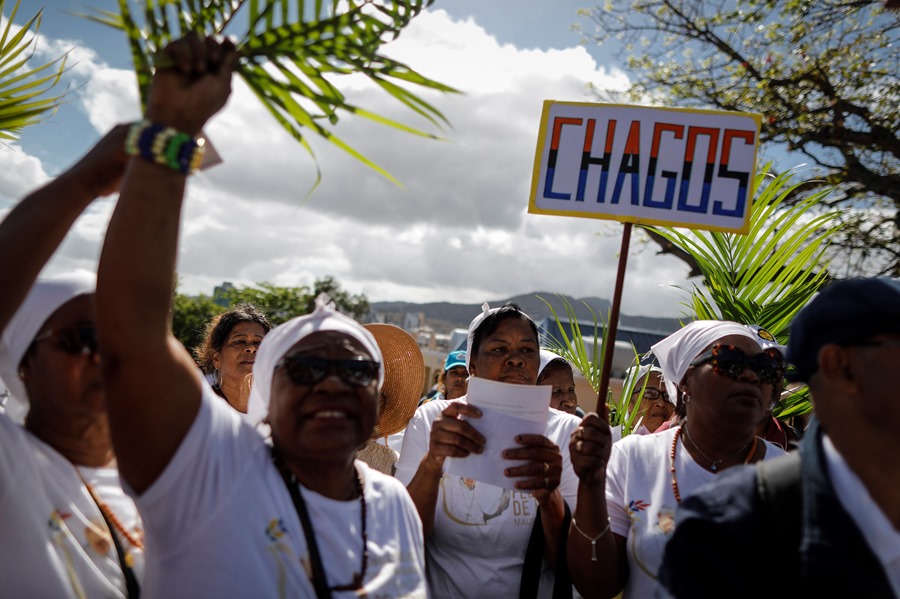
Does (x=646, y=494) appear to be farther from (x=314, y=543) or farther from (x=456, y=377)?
(x=456, y=377)

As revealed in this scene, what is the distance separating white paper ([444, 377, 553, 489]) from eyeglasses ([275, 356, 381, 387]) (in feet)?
1.62

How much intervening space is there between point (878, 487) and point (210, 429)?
1.59 meters

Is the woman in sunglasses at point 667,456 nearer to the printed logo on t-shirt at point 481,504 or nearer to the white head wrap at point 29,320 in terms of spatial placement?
the printed logo on t-shirt at point 481,504

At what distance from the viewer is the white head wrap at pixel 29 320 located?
192cm

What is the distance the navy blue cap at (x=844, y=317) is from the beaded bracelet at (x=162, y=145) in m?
1.54

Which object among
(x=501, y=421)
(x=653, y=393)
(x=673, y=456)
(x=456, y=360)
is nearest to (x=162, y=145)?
(x=501, y=421)

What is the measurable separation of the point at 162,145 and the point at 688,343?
7.68ft

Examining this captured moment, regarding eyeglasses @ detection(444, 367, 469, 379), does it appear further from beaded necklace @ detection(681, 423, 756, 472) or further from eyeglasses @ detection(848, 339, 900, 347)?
eyeglasses @ detection(848, 339, 900, 347)

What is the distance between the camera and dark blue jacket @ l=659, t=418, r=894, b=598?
1.49 meters

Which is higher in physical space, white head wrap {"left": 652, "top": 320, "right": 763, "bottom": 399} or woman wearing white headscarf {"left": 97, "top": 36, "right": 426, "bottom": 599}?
white head wrap {"left": 652, "top": 320, "right": 763, "bottom": 399}

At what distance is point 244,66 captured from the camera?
5.66ft

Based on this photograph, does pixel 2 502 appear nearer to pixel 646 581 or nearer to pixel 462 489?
pixel 462 489

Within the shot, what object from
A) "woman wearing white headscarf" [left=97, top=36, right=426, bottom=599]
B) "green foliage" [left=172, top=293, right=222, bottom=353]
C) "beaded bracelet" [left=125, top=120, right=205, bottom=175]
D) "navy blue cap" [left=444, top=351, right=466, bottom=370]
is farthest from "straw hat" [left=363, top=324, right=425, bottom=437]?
"green foliage" [left=172, top=293, right=222, bottom=353]

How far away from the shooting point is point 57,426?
6.34ft
